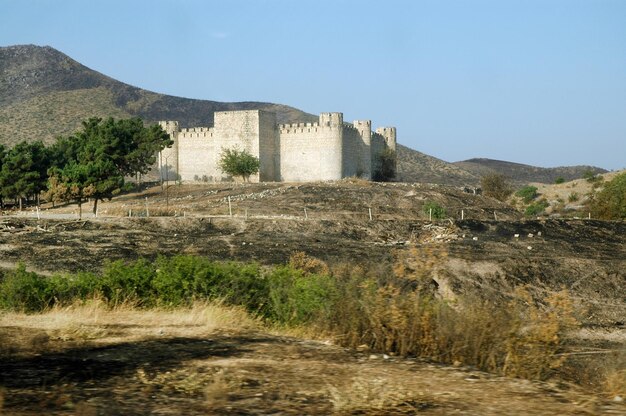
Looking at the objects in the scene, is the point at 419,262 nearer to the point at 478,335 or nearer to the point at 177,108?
the point at 478,335

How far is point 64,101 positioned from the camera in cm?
10925

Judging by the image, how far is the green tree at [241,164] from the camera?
5609 cm

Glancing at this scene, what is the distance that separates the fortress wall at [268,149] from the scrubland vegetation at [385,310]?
46.6 m

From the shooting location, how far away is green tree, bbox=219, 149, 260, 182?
56.1 meters

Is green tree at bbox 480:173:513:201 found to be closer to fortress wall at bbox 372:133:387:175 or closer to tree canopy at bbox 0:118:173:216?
fortress wall at bbox 372:133:387:175

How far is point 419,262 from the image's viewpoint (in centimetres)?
807

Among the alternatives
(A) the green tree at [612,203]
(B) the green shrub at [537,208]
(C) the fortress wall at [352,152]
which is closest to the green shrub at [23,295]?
(A) the green tree at [612,203]

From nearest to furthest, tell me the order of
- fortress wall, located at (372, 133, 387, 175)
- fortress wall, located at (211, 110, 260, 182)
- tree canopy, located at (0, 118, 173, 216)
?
tree canopy, located at (0, 118, 173, 216) < fortress wall, located at (211, 110, 260, 182) < fortress wall, located at (372, 133, 387, 175)

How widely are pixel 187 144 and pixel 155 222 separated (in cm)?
2977

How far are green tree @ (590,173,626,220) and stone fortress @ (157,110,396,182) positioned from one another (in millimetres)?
16962

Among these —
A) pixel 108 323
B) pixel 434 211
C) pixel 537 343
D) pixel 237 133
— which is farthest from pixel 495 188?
pixel 537 343

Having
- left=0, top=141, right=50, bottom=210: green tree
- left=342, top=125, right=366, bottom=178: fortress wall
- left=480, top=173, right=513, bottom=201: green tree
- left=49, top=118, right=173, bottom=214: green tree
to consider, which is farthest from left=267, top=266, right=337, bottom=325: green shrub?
left=480, top=173, right=513, bottom=201: green tree

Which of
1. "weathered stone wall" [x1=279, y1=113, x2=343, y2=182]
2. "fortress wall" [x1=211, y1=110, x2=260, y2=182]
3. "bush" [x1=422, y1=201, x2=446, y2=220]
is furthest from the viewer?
"fortress wall" [x1=211, y1=110, x2=260, y2=182]

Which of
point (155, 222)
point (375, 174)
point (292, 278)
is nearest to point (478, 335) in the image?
point (292, 278)
